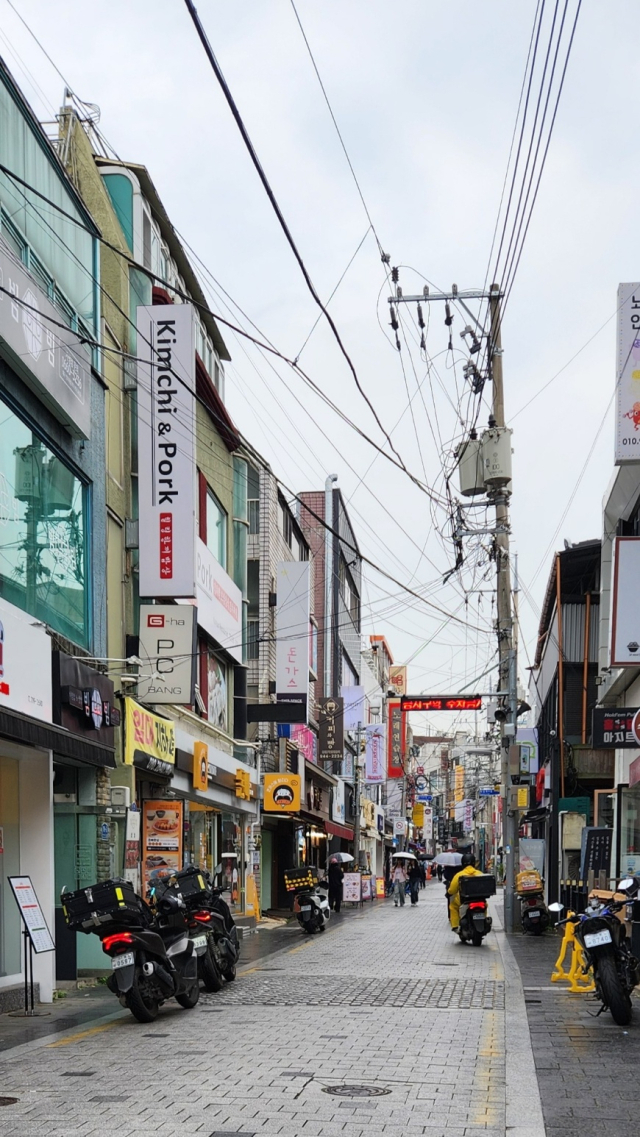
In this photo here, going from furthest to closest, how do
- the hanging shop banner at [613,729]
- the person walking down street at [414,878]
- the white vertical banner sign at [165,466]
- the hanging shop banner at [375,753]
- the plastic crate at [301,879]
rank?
the hanging shop banner at [375,753]
the person walking down street at [414,878]
the plastic crate at [301,879]
the hanging shop banner at [613,729]
the white vertical banner sign at [165,466]

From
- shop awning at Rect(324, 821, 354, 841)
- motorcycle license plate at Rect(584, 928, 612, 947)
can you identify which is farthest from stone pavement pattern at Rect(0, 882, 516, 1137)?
shop awning at Rect(324, 821, 354, 841)

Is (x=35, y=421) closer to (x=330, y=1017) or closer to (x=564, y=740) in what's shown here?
(x=330, y=1017)

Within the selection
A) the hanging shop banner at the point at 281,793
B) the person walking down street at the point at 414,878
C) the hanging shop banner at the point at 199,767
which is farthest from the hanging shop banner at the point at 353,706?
the hanging shop banner at the point at 199,767

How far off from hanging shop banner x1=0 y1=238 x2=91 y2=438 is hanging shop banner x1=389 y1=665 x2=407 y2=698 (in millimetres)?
90288

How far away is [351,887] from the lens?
137 feet

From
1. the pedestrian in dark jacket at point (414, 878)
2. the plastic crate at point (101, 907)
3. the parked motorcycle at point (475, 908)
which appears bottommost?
the pedestrian in dark jacket at point (414, 878)

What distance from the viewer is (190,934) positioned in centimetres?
1374

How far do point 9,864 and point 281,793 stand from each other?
21.0 m

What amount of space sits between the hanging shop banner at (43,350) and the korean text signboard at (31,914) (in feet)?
18.6

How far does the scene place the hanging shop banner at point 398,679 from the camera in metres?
109

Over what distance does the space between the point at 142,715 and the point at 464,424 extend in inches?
319

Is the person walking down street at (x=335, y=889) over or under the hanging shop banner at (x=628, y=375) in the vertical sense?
under

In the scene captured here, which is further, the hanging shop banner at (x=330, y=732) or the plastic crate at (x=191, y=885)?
the hanging shop banner at (x=330, y=732)

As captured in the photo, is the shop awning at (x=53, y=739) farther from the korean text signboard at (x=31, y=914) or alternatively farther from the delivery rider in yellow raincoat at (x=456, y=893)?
the delivery rider in yellow raincoat at (x=456, y=893)
